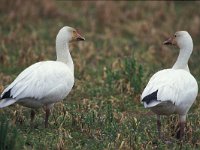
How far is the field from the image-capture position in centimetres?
742

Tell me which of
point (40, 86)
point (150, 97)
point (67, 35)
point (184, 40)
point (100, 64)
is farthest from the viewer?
point (100, 64)

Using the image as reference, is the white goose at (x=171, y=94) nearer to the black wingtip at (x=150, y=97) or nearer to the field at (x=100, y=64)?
the black wingtip at (x=150, y=97)

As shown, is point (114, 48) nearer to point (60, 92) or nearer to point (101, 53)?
point (101, 53)

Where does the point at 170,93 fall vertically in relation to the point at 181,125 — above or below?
above

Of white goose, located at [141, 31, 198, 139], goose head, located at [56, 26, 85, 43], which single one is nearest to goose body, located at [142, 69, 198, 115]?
white goose, located at [141, 31, 198, 139]

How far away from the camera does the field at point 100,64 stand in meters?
7.42

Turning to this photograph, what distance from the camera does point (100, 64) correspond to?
11.7 metres

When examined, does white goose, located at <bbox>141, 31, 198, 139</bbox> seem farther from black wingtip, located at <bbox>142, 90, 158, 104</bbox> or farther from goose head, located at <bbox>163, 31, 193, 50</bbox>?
goose head, located at <bbox>163, 31, 193, 50</bbox>

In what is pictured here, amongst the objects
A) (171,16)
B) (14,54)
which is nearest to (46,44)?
(14,54)

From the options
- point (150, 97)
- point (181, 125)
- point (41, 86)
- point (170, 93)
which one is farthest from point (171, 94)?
point (41, 86)

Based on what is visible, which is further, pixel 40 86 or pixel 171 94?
pixel 40 86

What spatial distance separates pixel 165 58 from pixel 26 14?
139 inches

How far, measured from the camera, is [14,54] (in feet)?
38.8

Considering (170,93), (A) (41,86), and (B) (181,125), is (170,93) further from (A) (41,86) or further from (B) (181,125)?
(A) (41,86)
